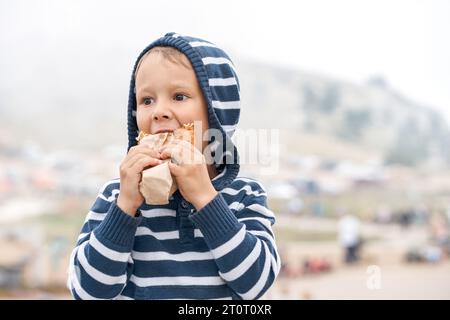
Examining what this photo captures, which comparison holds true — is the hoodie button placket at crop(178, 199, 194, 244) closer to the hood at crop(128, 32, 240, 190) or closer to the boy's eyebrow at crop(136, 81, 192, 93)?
the hood at crop(128, 32, 240, 190)

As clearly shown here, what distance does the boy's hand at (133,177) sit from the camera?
0.79 meters

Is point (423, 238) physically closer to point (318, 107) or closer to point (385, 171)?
point (385, 171)

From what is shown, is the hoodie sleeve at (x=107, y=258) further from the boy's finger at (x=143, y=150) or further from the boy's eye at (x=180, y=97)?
the boy's eye at (x=180, y=97)

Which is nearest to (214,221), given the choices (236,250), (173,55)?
(236,250)

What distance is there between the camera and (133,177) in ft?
2.61

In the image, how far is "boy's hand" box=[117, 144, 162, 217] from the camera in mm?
794

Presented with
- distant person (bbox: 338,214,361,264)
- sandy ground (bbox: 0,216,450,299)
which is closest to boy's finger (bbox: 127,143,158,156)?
sandy ground (bbox: 0,216,450,299)

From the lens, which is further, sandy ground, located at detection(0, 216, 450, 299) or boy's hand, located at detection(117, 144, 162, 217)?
sandy ground, located at detection(0, 216, 450, 299)

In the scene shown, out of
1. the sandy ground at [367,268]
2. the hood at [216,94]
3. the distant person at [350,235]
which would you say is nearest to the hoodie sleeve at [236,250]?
the hood at [216,94]

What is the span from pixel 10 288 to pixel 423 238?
4.45m

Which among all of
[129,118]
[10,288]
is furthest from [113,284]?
[10,288]

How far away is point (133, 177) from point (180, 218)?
0.10m

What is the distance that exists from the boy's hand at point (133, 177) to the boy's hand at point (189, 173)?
19 mm

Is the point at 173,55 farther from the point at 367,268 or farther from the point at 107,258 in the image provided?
the point at 367,268
